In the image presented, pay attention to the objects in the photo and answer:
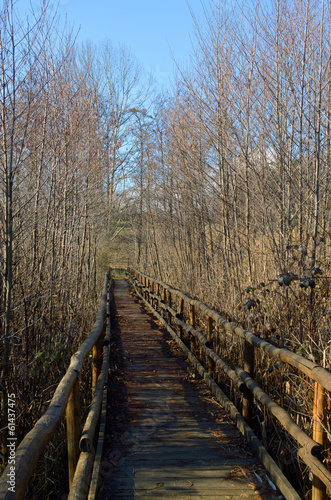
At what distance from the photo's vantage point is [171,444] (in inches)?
150

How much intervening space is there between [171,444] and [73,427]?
1.30 metres

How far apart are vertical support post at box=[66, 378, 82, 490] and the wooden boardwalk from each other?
12.9 inches

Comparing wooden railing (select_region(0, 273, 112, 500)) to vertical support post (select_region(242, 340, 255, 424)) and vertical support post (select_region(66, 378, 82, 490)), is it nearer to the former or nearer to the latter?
vertical support post (select_region(66, 378, 82, 490))

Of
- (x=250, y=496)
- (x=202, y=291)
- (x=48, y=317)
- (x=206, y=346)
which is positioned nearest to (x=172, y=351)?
(x=202, y=291)

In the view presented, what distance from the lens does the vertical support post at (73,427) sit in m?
2.81

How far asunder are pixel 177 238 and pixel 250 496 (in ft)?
28.1

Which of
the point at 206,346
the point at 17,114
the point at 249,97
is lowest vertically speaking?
the point at 206,346

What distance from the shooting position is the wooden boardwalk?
3.06 metres

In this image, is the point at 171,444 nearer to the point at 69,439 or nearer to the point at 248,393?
the point at 248,393

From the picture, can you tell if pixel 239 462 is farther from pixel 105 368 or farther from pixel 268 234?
pixel 268 234

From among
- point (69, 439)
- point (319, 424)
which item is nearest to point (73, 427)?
point (69, 439)

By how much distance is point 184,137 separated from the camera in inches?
349

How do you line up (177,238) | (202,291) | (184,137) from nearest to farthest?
(202,291)
(184,137)
(177,238)

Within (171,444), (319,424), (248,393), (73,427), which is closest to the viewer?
(319,424)
